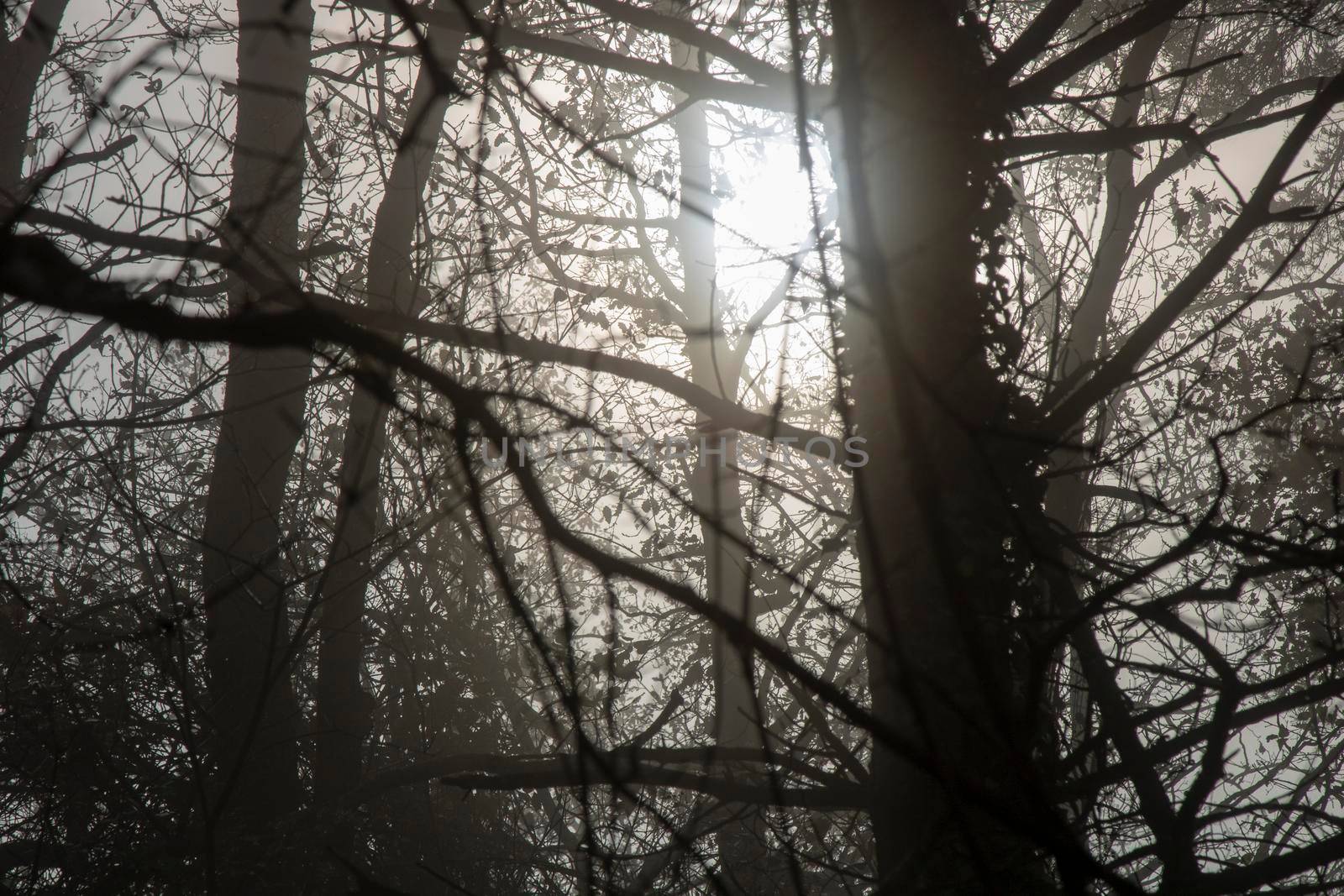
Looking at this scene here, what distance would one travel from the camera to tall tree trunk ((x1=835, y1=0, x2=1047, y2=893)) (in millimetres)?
1905

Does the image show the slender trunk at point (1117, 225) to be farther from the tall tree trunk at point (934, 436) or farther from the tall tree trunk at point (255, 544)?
the tall tree trunk at point (255, 544)

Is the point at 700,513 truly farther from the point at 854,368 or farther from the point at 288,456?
the point at 288,456

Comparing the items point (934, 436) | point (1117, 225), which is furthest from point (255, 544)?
point (1117, 225)

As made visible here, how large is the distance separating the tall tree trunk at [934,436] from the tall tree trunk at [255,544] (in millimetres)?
3103

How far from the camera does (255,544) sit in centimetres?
527

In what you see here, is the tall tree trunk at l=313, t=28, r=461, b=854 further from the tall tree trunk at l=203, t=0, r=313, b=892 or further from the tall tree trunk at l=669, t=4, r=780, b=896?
the tall tree trunk at l=669, t=4, r=780, b=896

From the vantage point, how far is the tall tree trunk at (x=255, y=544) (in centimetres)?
446

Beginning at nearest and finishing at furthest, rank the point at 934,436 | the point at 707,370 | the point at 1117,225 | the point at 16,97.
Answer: the point at 934,436 < the point at 1117,225 < the point at 16,97 < the point at 707,370

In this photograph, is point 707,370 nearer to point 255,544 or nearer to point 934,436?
point 255,544

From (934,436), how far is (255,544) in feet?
14.3

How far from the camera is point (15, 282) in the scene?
815 mm

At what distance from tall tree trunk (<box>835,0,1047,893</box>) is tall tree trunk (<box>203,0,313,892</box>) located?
10.2 feet

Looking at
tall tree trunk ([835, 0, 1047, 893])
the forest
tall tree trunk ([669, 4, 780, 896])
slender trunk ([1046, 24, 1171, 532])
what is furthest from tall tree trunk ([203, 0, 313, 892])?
slender trunk ([1046, 24, 1171, 532])

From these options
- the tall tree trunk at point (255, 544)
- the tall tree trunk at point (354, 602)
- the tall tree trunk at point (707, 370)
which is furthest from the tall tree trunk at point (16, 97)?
the tall tree trunk at point (707, 370)
